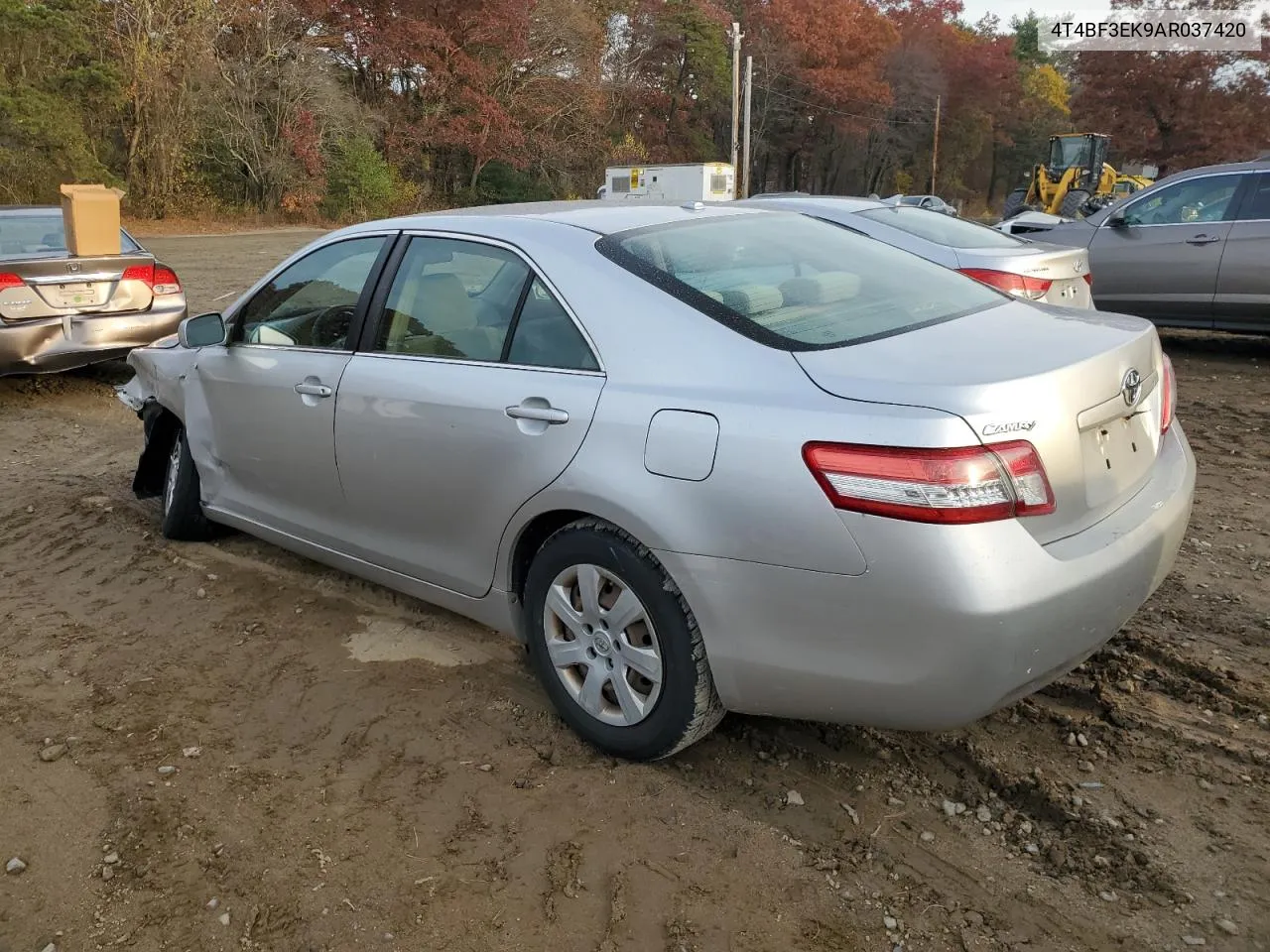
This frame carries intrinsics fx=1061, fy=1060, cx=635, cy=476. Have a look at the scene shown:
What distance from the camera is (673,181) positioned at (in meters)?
32.4

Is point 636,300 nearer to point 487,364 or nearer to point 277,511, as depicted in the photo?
point 487,364

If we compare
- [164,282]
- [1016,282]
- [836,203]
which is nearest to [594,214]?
[1016,282]

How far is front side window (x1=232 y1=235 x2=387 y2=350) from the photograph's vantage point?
13.0 feet

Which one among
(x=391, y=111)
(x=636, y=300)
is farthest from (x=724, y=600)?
(x=391, y=111)

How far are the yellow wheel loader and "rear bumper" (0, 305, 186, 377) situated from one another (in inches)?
788

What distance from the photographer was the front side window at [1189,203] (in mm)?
9086

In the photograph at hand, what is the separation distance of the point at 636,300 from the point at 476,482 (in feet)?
2.53

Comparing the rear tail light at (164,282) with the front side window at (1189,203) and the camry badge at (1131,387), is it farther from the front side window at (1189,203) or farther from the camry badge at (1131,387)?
the front side window at (1189,203)

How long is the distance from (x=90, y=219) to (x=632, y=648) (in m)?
7.05

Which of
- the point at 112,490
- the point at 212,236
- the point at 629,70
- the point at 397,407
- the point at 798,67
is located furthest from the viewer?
the point at 798,67

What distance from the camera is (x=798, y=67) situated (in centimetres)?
5088

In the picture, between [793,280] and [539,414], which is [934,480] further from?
[539,414]

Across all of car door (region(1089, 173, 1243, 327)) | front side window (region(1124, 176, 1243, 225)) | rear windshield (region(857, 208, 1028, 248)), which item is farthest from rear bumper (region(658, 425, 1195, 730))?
front side window (region(1124, 176, 1243, 225))

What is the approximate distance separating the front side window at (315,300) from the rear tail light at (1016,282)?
13.6ft
